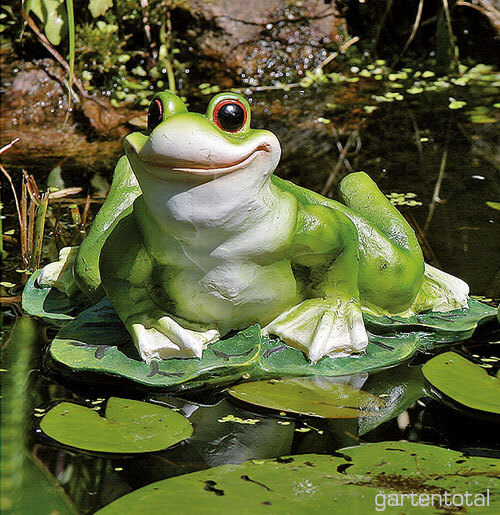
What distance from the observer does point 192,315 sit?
2.31 metres

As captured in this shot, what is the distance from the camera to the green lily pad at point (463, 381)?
2.12m

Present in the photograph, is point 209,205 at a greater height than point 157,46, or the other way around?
point 209,205

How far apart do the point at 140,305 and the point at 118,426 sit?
1.34 feet

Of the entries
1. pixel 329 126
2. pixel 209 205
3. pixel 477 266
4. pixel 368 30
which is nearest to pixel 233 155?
pixel 209 205

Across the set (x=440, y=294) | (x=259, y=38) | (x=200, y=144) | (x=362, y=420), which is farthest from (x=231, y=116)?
(x=259, y=38)

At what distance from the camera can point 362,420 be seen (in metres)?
2.12

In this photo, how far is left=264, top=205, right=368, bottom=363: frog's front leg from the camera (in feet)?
7.55

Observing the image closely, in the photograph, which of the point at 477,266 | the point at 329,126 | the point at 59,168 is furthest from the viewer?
the point at 329,126

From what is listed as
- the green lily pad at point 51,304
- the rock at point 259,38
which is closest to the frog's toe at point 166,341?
the green lily pad at point 51,304

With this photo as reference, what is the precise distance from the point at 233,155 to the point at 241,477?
741 mm

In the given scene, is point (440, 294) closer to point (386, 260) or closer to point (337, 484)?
point (386, 260)

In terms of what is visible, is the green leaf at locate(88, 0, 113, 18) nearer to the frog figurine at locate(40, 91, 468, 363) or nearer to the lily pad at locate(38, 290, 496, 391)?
the frog figurine at locate(40, 91, 468, 363)

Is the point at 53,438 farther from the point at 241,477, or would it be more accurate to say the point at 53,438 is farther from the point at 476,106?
the point at 476,106

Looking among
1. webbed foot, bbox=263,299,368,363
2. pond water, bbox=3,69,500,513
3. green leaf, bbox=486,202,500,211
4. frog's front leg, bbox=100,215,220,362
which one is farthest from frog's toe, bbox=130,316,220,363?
green leaf, bbox=486,202,500,211
